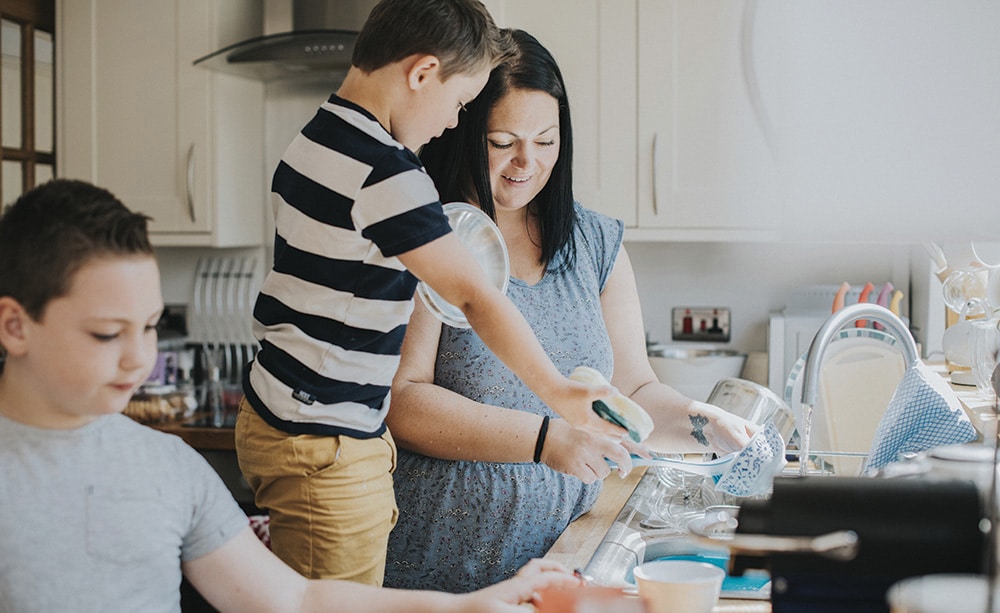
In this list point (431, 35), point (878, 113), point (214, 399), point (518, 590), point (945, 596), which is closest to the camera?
point (878, 113)

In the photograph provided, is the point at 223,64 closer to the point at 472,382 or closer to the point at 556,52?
the point at 556,52

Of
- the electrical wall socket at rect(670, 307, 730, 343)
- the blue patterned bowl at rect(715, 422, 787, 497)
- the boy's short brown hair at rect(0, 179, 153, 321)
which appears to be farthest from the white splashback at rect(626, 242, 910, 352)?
the boy's short brown hair at rect(0, 179, 153, 321)

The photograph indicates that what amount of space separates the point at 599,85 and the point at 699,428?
1644 millimetres

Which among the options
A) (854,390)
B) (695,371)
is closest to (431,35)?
(854,390)

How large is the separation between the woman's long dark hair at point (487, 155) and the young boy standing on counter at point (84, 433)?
66 centimetres

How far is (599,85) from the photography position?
276 cm

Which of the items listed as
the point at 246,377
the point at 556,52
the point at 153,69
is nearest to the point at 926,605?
the point at 246,377

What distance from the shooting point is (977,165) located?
0.30m

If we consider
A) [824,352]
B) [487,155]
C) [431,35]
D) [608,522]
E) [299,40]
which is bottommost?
[608,522]

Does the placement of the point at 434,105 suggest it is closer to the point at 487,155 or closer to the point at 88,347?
the point at 487,155

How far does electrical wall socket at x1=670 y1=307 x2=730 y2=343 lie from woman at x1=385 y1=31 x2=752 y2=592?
159 cm

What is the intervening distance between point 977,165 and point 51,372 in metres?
0.71

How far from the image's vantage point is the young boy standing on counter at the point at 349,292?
3.67 ft

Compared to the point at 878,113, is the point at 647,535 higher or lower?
lower
